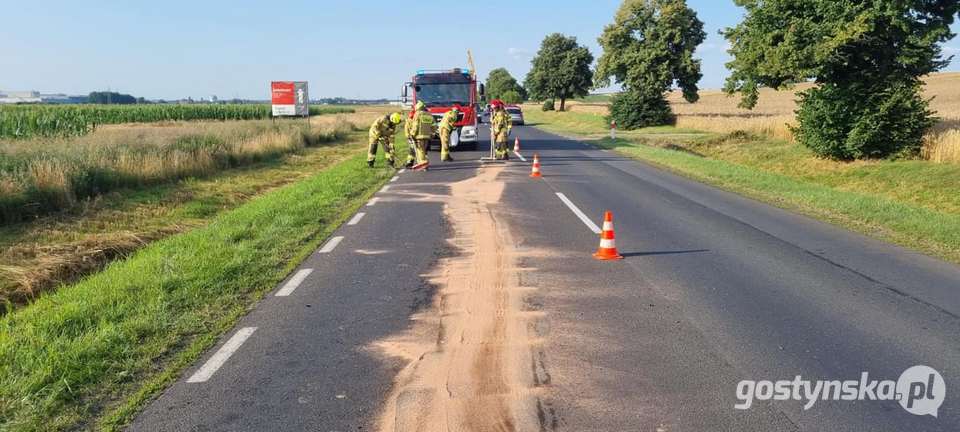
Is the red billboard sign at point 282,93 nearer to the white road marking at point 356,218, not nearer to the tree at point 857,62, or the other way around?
the tree at point 857,62

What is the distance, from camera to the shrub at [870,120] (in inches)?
752

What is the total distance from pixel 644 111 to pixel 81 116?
3276 centimetres

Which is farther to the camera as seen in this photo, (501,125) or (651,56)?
(651,56)

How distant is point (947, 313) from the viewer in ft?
19.6

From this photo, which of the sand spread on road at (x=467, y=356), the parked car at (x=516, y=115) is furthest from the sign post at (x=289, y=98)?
the sand spread on road at (x=467, y=356)

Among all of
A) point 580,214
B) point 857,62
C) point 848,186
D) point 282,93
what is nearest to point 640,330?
point 580,214

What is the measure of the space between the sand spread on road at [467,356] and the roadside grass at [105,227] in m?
4.14

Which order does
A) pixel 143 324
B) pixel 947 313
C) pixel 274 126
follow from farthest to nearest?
pixel 274 126 → pixel 947 313 → pixel 143 324

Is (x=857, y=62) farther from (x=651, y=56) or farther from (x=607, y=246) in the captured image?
(x=651, y=56)

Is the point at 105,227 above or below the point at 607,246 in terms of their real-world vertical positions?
below

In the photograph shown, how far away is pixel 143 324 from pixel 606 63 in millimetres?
46757

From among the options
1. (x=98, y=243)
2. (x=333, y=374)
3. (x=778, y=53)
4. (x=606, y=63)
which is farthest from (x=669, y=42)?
(x=333, y=374)

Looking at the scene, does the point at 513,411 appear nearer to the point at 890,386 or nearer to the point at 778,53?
the point at 890,386

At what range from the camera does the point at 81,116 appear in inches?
1414
